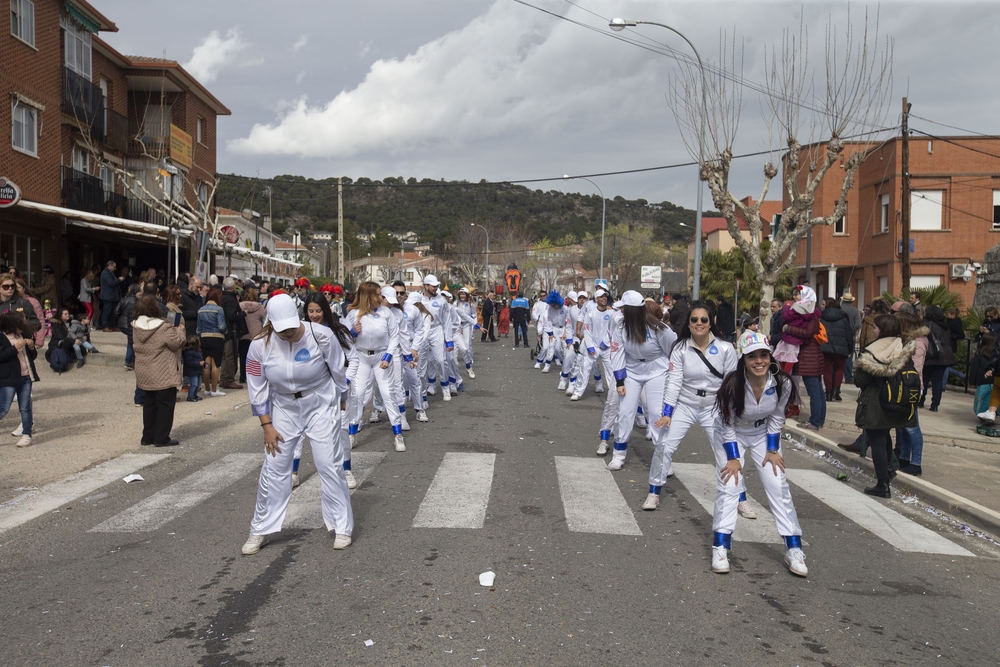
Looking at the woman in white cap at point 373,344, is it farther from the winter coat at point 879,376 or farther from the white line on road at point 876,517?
the winter coat at point 879,376

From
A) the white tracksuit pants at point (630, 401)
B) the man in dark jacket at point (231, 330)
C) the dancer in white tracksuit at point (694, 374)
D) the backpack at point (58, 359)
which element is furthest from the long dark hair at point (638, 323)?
the backpack at point (58, 359)

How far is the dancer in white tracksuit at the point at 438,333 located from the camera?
1377 centimetres

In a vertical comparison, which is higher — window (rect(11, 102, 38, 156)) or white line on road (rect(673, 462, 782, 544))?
window (rect(11, 102, 38, 156))

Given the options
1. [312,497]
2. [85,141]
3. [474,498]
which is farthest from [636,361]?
[85,141]

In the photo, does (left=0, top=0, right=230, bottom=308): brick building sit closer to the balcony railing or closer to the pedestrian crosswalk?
the balcony railing

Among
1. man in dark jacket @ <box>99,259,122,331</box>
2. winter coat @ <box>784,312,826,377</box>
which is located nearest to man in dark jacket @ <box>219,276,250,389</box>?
man in dark jacket @ <box>99,259,122,331</box>

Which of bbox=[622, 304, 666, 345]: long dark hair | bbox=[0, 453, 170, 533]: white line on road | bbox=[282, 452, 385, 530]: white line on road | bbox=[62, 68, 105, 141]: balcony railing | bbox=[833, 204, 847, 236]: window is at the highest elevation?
bbox=[62, 68, 105, 141]: balcony railing

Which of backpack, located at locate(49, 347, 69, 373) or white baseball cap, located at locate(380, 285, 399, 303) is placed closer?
white baseball cap, located at locate(380, 285, 399, 303)

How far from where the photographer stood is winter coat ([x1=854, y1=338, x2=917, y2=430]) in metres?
7.81

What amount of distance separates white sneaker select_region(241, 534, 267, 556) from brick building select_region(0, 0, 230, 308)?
1429 cm

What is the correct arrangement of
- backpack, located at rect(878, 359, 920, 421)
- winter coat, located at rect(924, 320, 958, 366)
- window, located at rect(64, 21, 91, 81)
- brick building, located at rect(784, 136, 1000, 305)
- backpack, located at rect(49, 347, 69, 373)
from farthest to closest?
brick building, located at rect(784, 136, 1000, 305) < window, located at rect(64, 21, 91, 81) < backpack, located at rect(49, 347, 69, 373) < winter coat, located at rect(924, 320, 958, 366) < backpack, located at rect(878, 359, 920, 421)

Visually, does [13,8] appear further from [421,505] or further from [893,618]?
[893,618]

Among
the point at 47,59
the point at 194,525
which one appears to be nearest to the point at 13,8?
the point at 47,59

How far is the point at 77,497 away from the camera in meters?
7.39
